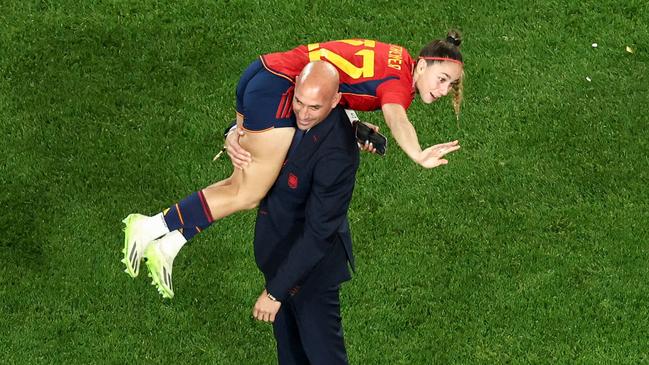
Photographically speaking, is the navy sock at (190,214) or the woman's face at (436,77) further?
the navy sock at (190,214)

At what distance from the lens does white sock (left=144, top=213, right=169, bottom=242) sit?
9617 millimetres

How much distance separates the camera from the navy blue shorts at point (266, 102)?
9023 mm

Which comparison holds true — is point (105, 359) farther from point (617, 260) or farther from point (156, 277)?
point (617, 260)

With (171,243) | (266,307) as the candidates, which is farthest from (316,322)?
(171,243)

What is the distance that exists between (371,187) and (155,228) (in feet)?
7.91

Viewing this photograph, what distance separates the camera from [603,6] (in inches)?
517

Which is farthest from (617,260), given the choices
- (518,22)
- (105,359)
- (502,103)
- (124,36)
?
(124,36)

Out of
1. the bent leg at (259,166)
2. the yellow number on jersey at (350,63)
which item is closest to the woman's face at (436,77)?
the yellow number on jersey at (350,63)

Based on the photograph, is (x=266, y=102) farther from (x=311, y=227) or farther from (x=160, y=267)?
(x=160, y=267)

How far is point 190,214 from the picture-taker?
9.56 meters

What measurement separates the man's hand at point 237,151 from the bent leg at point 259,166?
1.3 inches

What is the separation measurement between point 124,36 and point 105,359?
3699 mm

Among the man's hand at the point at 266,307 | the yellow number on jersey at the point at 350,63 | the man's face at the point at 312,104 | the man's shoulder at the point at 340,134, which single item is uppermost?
the man's face at the point at 312,104

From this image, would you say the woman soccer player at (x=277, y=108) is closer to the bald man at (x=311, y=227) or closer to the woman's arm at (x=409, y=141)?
the woman's arm at (x=409, y=141)
